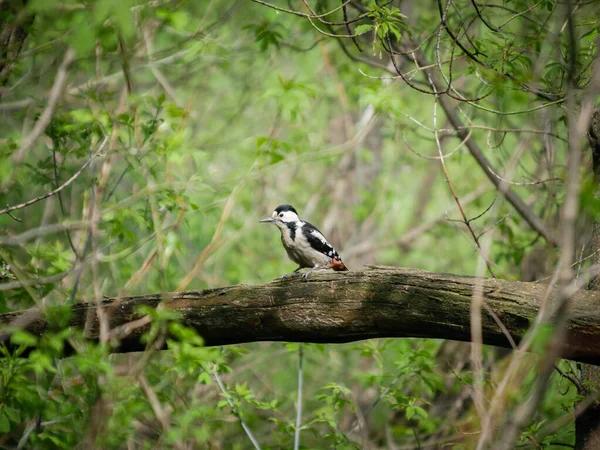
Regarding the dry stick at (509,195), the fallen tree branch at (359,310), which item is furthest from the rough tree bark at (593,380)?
the dry stick at (509,195)

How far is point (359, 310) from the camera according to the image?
3.20 metres

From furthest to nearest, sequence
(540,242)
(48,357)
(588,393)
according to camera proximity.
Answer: (540,242) < (588,393) < (48,357)

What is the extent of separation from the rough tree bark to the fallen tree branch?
520mm

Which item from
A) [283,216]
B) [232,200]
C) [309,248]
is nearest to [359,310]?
[232,200]

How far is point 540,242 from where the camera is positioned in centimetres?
605

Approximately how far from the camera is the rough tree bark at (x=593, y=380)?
3.24 meters

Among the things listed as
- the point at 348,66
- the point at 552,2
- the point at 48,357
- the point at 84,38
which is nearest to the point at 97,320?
the point at 48,357

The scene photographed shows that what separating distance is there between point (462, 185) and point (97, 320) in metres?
7.42

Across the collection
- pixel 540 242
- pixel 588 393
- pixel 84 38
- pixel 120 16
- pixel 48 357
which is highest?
pixel 540 242

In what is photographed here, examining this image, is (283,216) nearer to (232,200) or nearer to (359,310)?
(232,200)

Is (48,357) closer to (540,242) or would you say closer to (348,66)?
(540,242)

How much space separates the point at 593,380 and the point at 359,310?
1.27 m

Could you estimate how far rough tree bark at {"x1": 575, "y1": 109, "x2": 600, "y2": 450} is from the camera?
10.6 feet

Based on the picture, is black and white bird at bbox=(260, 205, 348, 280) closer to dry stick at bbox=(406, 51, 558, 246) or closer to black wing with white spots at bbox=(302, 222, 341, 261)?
black wing with white spots at bbox=(302, 222, 341, 261)
